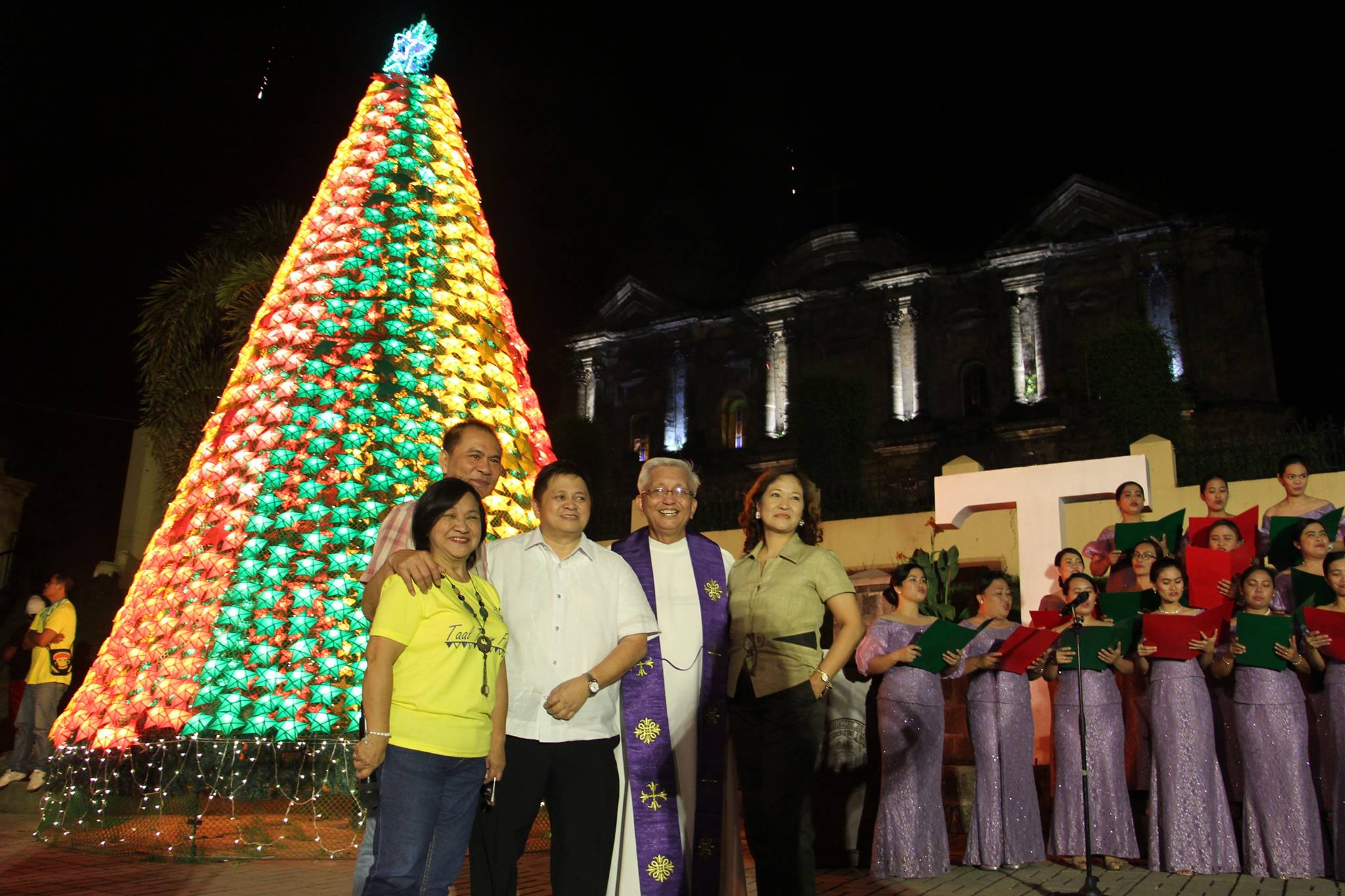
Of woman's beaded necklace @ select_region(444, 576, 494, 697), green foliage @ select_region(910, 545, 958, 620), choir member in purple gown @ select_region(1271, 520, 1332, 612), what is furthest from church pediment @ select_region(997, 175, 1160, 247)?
woman's beaded necklace @ select_region(444, 576, 494, 697)

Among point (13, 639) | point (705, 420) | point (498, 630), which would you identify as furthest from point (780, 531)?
point (705, 420)

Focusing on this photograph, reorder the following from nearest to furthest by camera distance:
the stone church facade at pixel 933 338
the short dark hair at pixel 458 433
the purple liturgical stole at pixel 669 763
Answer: the purple liturgical stole at pixel 669 763 → the short dark hair at pixel 458 433 → the stone church facade at pixel 933 338

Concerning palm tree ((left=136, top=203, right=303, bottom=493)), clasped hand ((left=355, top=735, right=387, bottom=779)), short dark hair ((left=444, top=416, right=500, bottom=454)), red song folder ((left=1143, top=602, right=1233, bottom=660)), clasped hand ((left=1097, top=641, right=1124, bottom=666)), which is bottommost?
clasped hand ((left=355, top=735, right=387, bottom=779))

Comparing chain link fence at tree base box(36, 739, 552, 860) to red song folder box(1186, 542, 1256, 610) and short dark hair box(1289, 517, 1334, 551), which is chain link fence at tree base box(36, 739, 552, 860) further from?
short dark hair box(1289, 517, 1334, 551)

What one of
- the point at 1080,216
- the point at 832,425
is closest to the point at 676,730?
the point at 832,425

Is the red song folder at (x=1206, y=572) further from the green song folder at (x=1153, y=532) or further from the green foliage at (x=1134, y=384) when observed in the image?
the green foliage at (x=1134, y=384)

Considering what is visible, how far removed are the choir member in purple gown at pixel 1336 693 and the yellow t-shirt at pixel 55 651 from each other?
8892 millimetres

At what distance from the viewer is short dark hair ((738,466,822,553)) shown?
166 inches

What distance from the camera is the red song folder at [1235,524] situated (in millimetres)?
6527

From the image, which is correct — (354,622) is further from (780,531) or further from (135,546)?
(135,546)

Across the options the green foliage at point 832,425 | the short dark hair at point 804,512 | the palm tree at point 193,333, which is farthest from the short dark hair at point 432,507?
the green foliage at point 832,425

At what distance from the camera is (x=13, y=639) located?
1470 centimetres

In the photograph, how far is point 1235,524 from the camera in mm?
6449

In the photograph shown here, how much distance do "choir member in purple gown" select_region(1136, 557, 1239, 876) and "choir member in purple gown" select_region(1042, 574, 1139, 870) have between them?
0.52 feet
